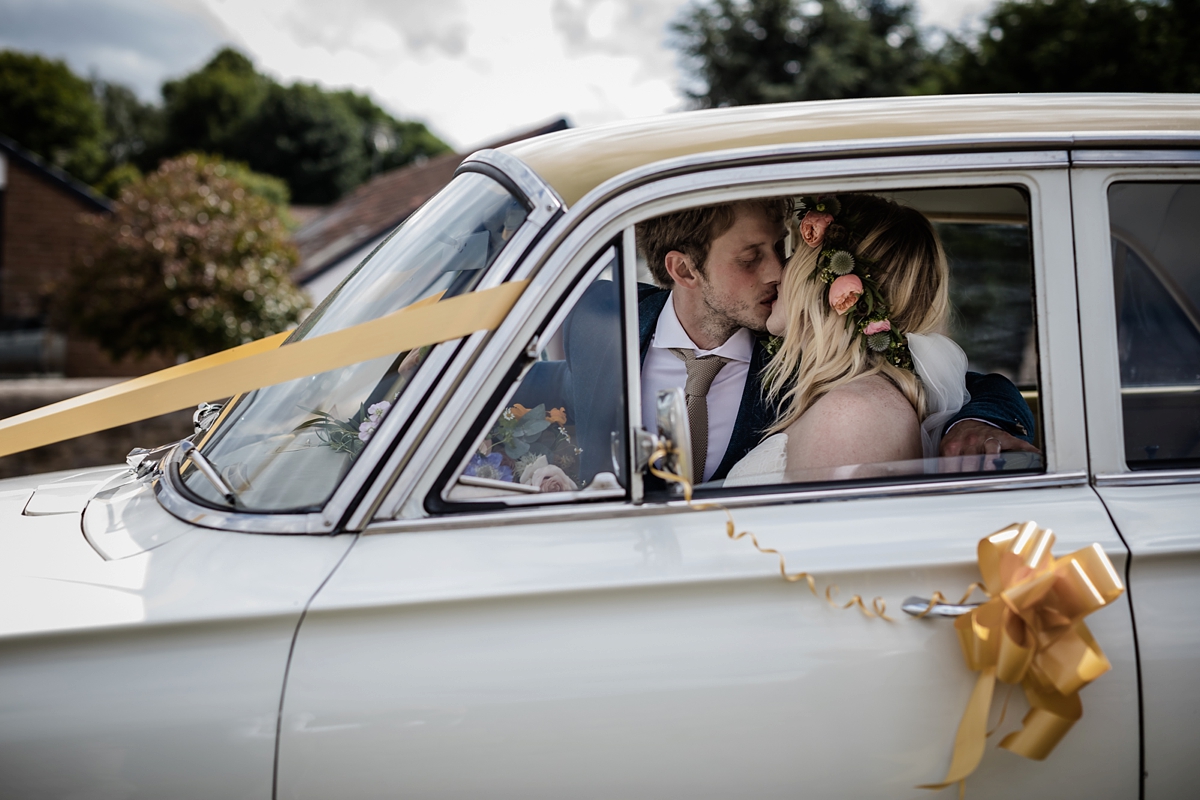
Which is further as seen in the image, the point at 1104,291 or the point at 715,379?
the point at 715,379

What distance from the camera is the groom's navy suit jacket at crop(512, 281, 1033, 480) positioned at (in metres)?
1.65

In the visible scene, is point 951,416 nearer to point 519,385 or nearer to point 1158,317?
point 1158,317

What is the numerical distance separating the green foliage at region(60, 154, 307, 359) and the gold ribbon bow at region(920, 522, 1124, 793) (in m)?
10.4

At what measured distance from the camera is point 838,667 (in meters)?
1.42

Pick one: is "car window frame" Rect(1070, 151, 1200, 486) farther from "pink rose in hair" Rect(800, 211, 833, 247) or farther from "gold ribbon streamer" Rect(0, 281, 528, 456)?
"gold ribbon streamer" Rect(0, 281, 528, 456)

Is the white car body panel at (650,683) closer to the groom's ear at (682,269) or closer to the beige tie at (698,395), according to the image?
the beige tie at (698,395)

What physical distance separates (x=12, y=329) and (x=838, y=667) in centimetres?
2162

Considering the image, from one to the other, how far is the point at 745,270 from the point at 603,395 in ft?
2.84

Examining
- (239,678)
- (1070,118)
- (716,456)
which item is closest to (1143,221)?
(1070,118)

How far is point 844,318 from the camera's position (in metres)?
2.14

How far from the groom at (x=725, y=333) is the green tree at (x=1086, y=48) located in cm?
1414

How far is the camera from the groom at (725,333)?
2137 mm

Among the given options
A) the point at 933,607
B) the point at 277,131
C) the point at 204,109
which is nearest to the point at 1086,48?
the point at 933,607

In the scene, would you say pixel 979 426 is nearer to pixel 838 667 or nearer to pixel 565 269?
pixel 838 667
